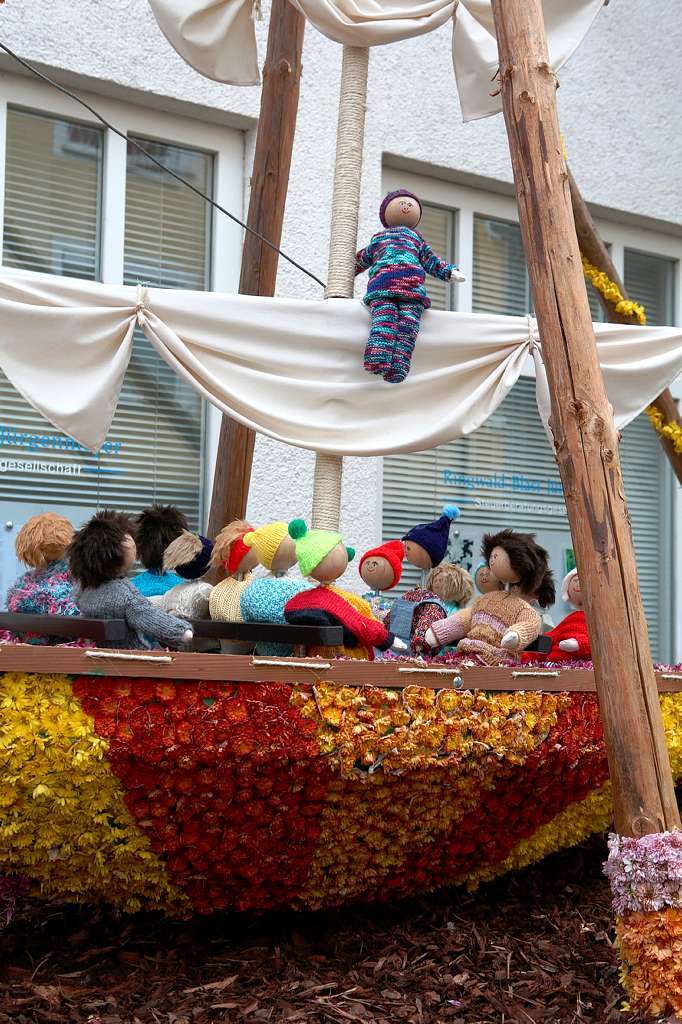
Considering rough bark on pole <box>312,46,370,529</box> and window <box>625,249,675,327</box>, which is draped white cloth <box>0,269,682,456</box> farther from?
window <box>625,249,675,327</box>

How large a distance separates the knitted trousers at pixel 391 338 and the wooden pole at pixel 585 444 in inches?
26.9

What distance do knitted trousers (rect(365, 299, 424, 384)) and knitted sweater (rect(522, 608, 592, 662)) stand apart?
1.15 metres

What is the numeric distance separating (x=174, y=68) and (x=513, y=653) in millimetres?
3869

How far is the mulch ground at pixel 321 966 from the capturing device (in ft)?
10.1

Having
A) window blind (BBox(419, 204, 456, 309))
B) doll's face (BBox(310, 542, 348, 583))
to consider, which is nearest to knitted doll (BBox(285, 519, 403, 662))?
doll's face (BBox(310, 542, 348, 583))

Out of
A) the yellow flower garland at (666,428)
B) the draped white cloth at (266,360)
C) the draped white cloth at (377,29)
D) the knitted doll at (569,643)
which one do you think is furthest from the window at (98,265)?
the knitted doll at (569,643)

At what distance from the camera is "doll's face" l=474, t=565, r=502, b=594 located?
4.32m

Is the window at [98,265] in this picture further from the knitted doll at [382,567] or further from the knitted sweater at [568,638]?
the knitted sweater at [568,638]

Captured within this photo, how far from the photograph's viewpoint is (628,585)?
3.07 meters

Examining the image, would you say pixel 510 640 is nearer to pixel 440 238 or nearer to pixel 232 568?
pixel 232 568

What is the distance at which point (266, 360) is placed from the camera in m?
3.85

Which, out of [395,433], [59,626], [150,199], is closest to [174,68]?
[150,199]

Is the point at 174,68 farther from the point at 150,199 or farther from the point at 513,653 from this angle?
the point at 513,653

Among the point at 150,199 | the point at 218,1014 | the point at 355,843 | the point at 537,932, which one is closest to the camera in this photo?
the point at 218,1014
